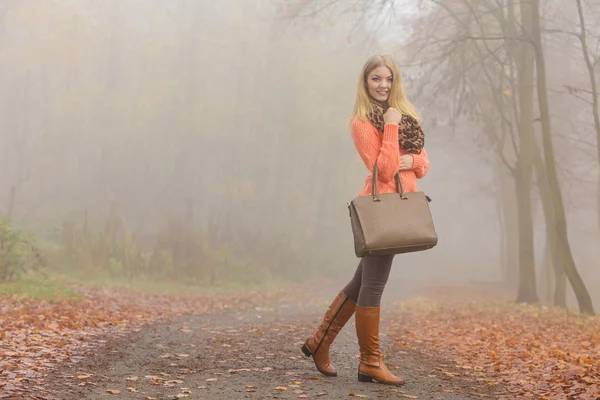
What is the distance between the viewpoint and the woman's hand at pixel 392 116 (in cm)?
487

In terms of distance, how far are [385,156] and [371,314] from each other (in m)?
1.17

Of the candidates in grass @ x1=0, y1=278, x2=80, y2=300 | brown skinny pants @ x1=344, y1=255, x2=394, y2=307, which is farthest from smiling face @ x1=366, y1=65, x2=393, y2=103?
grass @ x1=0, y1=278, x2=80, y2=300

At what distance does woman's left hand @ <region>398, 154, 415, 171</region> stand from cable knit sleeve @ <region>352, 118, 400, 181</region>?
122 mm

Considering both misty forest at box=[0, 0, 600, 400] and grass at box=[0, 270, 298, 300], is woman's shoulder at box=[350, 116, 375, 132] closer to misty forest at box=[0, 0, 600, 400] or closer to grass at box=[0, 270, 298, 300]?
misty forest at box=[0, 0, 600, 400]

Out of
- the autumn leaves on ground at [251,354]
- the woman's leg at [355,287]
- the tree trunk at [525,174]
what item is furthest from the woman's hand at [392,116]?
the tree trunk at [525,174]

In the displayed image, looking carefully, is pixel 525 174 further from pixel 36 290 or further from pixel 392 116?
pixel 392 116

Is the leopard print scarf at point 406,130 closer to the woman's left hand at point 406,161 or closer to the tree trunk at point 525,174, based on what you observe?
the woman's left hand at point 406,161

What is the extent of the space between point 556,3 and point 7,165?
23702 mm

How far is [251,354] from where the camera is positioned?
6617mm

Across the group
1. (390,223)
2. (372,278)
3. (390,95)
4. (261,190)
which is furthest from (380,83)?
(261,190)

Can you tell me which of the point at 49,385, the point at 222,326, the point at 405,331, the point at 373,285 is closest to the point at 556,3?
the point at 405,331

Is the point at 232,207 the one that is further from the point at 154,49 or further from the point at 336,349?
the point at 336,349

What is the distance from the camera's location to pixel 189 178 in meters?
32.9

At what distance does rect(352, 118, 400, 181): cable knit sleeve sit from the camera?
4.79 metres
